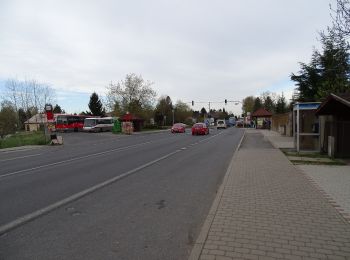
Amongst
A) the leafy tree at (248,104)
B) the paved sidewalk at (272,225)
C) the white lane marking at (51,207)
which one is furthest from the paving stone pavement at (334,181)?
the leafy tree at (248,104)

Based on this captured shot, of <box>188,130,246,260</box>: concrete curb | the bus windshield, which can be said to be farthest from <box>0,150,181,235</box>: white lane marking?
the bus windshield

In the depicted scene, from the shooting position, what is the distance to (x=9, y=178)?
463 inches

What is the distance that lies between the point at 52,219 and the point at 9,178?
239 inches

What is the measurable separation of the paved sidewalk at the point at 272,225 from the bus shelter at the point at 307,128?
10.2 metres

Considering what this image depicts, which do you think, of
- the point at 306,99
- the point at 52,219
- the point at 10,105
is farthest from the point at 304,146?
the point at 10,105

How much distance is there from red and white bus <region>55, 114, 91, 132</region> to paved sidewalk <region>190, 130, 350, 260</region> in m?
55.1

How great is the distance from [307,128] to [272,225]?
14.9 meters

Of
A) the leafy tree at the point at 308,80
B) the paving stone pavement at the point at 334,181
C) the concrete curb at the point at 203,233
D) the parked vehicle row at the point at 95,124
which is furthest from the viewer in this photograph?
the parked vehicle row at the point at 95,124

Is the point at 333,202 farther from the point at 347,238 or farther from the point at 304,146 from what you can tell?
the point at 304,146

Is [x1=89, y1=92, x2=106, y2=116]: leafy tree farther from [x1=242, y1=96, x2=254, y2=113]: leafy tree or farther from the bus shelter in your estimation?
the bus shelter

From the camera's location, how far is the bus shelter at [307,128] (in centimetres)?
1917

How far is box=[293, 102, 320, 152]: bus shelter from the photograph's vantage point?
1917cm

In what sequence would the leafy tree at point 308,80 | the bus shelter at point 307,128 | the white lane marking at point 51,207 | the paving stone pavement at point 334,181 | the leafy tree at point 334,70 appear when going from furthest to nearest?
the leafy tree at point 308,80 → the leafy tree at point 334,70 → the bus shelter at point 307,128 → the paving stone pavement at point 334,181 → the white lane marking at point 51,207

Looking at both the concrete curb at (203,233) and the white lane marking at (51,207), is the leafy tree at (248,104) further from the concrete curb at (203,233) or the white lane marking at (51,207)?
the concrete curb at (203,233)
